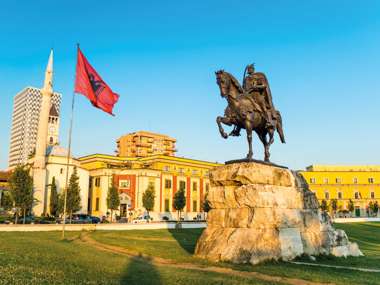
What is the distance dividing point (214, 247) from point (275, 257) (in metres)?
2.38

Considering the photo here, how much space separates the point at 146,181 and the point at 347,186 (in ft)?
204

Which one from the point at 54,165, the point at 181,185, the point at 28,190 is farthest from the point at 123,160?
the point at 28,190

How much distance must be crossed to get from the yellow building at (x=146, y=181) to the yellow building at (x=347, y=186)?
3540 centimetres

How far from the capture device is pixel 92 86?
24.2 m

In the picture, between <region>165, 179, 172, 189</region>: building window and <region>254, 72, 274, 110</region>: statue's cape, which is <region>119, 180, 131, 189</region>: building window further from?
<region>254, 72, 274, 110</region>: statue's cape

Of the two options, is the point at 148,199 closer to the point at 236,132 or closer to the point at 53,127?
the point at 236,132

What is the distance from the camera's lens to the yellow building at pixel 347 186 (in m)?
107

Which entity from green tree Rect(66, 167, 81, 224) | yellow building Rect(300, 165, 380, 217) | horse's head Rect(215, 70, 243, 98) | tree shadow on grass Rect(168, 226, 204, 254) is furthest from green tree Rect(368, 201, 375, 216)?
horse's head Rect(215, 70, 243, 98)

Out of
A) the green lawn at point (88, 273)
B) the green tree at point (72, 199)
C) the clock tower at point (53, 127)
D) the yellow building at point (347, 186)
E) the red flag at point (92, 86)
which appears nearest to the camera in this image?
the green lawn at point (88, 273)

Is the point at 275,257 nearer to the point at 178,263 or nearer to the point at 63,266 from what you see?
the point at 178,263

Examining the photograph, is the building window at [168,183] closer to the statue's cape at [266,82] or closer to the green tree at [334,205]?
the green tree at [334,205]

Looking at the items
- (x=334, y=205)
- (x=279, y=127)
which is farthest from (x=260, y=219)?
(x=334, y=205)

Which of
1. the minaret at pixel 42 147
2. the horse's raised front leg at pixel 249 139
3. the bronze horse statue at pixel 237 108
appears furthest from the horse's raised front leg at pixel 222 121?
the minaret at pixel 42 147

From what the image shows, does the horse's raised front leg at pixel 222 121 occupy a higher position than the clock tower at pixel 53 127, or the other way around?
the clock tower at pixel 53 127
